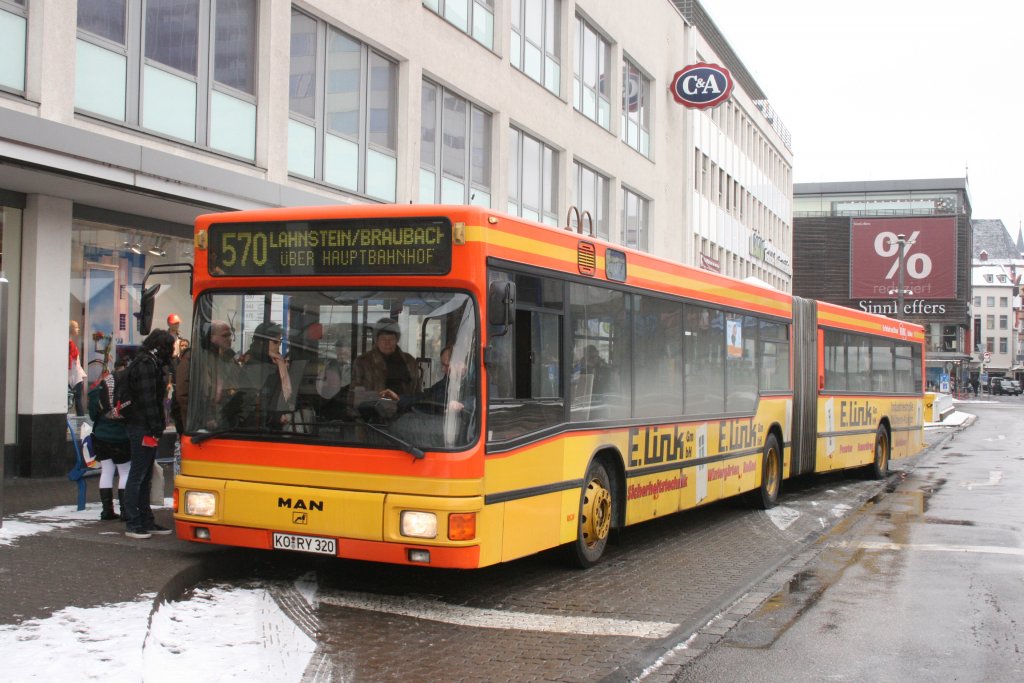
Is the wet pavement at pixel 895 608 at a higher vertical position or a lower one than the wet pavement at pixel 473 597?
lower

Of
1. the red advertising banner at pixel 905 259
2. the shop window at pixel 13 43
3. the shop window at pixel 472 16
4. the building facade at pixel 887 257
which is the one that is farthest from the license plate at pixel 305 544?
the red advertising banner at pixel 905 259

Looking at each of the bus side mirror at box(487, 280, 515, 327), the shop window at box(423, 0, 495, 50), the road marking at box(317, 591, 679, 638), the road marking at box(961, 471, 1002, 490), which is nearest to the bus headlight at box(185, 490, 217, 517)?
the road marking at box(317, 591, 679, 638)

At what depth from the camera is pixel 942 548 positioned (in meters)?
11.5

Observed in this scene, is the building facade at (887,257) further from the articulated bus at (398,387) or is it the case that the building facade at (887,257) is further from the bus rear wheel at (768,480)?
the articulated bus at (398,387)

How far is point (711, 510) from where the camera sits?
1481 cm

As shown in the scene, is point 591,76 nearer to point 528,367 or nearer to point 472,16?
point 472,16

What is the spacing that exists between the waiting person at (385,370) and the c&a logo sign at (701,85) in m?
30.2

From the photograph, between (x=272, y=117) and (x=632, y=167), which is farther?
(x=632, y=167)

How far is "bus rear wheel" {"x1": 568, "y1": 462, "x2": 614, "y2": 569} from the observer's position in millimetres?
9438

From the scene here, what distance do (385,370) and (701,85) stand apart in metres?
30.7

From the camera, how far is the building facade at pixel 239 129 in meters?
13.4

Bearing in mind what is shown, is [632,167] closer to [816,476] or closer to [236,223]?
[816,476]

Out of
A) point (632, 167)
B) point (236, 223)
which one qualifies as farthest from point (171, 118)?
point (632, 167)

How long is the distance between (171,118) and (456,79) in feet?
26.8
